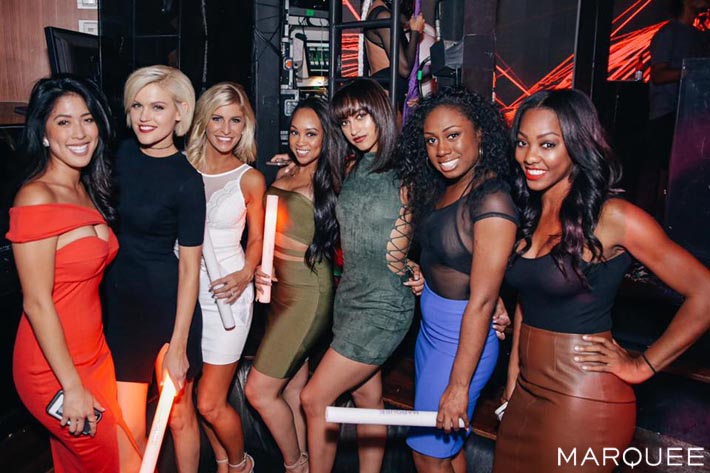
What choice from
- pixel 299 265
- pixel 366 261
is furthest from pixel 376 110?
pixel 299 265

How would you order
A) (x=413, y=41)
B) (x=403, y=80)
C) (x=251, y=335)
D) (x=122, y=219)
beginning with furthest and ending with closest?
(x=251, y=335)
(x=403, y=80)
(x=413, y=41)
(x=122, y=219)

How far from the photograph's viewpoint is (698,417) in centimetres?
259

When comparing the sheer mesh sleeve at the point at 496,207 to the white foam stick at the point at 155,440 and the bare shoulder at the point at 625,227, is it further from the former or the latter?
the white foam stick at the point at 155,440

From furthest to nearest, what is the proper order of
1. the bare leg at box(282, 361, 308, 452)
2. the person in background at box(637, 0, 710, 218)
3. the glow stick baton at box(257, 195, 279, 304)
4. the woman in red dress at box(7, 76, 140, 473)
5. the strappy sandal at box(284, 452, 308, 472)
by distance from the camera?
the person in background at box(637, 0, 710, 218)
the bare leg at box(282, 361, 308, 452)
the strappy sandal at box(284, 452, 308, 472)
the glow stick baton at box(257, 195, 279, 304)
the woman in red dress at box(7, 76, 140, 473)

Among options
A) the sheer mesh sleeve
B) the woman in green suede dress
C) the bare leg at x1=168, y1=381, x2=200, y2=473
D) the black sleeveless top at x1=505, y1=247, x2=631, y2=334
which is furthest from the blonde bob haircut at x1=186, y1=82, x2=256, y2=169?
the black sleeveless top at x1=505, y1=247, x2=631, y2=334

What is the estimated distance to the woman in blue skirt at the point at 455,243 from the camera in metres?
1.74

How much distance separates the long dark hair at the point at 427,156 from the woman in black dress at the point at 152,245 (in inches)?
29.6

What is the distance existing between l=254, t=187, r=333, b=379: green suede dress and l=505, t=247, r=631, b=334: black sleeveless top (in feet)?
3.45

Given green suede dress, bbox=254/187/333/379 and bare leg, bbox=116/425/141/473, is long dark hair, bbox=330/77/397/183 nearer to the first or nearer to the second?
green suede dress, bbox=254/187/333/379

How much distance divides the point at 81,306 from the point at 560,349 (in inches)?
54.3

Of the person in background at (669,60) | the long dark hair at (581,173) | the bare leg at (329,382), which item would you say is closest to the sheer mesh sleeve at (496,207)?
the long dark hair at (581,173)

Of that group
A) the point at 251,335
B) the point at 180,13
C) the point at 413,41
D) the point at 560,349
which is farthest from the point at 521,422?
the point at 180,13

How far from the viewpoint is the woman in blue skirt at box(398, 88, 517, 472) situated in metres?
1.74

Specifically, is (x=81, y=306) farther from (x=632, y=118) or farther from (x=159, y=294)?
(x=632, y=118)
